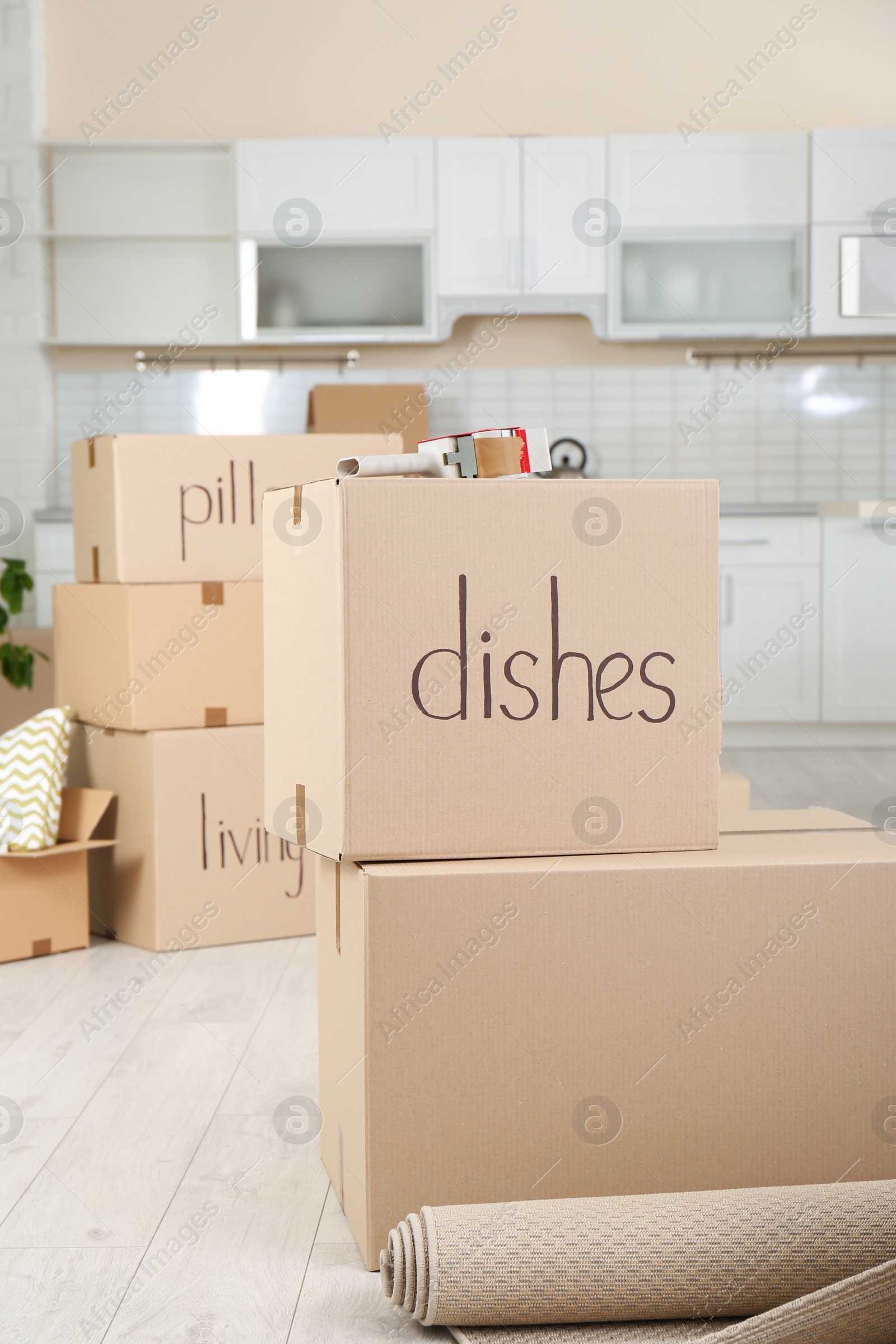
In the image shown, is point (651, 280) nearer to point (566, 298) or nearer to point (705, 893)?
point (566, 298)

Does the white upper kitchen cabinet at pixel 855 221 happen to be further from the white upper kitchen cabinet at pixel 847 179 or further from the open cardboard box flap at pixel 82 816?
the open cardboard box flap at pixel 82 816

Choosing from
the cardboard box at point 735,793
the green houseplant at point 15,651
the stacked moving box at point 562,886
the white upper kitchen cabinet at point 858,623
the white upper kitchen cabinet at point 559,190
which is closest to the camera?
the stacked moving box at point 562,886

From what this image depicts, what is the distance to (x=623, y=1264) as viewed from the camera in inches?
42.7

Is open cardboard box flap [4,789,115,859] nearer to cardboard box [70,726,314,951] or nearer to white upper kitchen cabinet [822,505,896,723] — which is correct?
cardboard box [70,726,314,951]

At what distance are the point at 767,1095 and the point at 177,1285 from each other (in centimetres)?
61

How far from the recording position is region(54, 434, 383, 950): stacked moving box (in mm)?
Answer: 2367

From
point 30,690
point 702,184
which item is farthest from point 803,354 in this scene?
point 30,690

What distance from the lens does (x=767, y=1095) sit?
1230mm

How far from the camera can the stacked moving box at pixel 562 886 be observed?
3.90ft

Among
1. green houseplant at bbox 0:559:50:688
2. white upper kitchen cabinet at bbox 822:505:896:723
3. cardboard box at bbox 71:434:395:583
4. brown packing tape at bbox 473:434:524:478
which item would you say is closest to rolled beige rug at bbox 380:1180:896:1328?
brown packing tape at bbox 473:434:524:478

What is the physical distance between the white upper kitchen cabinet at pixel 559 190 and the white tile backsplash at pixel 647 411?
19.9 inches

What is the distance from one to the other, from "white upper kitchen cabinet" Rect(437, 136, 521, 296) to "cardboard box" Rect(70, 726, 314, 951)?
9.13 feet

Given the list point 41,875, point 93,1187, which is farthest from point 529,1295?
point 41,875

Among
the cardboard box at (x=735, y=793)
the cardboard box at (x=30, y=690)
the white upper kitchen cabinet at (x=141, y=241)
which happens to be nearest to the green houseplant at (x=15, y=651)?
the cardboard box at (x=30, y=690)
